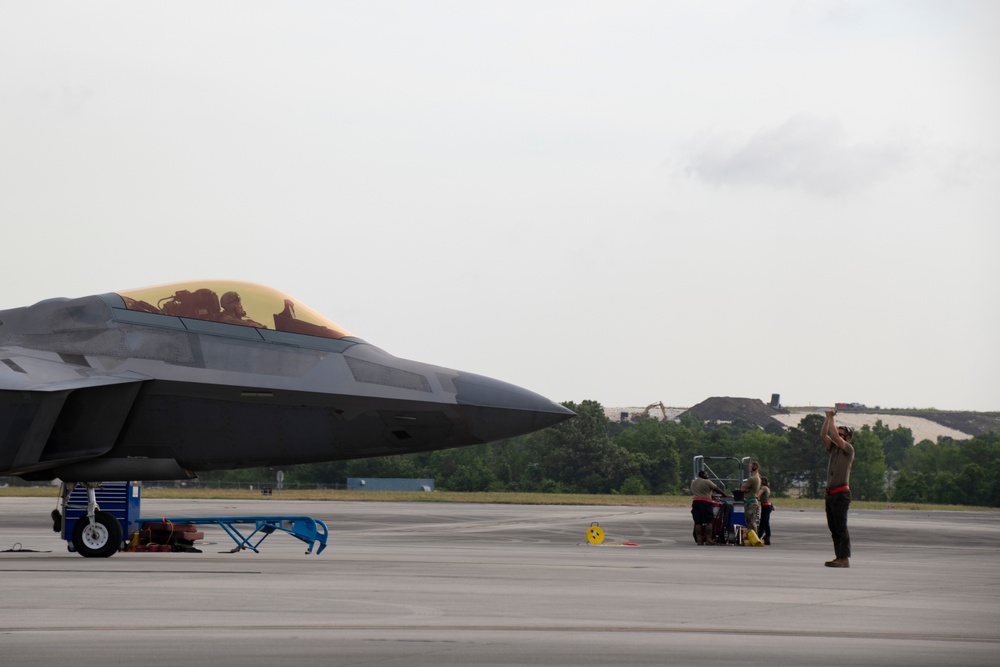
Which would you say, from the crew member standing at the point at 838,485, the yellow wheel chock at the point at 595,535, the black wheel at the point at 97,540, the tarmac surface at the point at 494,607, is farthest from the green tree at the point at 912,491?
the black wheel at the point at 97,540

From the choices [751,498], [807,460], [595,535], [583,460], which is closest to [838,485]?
[595,535]

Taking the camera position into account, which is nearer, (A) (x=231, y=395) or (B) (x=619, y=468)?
(A) (x=231, y=395)

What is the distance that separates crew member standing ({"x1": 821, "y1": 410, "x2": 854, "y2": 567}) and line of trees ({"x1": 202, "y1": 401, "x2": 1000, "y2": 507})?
202 ft

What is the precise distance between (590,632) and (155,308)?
29.1 feet

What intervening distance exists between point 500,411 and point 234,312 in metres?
3.58

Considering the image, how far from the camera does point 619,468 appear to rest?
87.7 meters

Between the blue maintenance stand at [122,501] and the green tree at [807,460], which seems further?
the green tree at [807,460]

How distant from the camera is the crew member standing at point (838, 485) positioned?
15.5m

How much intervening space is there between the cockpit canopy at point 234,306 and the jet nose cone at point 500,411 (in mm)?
1872

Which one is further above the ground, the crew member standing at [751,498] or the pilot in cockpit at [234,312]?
the pilot in cockpit at [234,312]

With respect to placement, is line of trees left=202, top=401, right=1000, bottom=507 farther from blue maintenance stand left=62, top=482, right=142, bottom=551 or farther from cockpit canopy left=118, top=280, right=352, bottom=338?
cockpit canopy left=118, top=280, right=352, bottom=338

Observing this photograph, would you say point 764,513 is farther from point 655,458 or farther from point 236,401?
point 655,458

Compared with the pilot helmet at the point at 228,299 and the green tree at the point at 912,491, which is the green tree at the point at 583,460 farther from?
the pilot helmet at the point at 228,299

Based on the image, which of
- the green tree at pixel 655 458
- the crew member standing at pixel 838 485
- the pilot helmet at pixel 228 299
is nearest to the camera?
the pilot helmet at pixel 228 299
